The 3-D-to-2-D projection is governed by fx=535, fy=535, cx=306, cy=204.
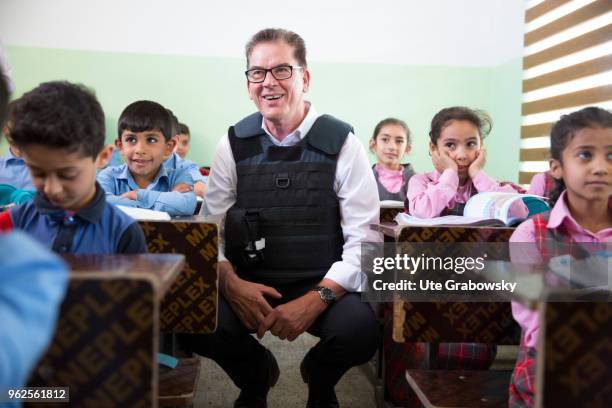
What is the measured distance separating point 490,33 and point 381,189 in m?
2.52

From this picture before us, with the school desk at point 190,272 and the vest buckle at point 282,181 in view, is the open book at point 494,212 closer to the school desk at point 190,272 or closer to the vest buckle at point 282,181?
the vest buckle at point 282,181

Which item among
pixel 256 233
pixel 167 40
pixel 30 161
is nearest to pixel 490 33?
pixel 167 40

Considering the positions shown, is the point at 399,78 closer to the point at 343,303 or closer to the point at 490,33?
the point at 490,33

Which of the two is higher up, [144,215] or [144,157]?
[144,157]

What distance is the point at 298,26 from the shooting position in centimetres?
525

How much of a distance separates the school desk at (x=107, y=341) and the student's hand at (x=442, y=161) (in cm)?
178

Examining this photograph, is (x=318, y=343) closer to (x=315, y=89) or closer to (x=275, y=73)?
(x=275, y=73)

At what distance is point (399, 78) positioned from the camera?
5496mm

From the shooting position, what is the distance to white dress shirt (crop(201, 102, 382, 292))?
5.57 feet

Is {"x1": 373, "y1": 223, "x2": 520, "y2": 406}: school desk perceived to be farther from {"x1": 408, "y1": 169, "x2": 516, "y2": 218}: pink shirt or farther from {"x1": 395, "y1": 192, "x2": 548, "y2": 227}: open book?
{"x1": 408, "y1": 169, "x2": 516, "y2": 218}: pink shirt

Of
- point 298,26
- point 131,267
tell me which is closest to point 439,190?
point 131,267

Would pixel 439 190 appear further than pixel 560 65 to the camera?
No

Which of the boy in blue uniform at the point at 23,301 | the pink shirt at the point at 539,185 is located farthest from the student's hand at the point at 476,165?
the boy in blue uniform at the point at 23,301

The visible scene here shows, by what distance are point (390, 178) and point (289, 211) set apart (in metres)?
2.37
